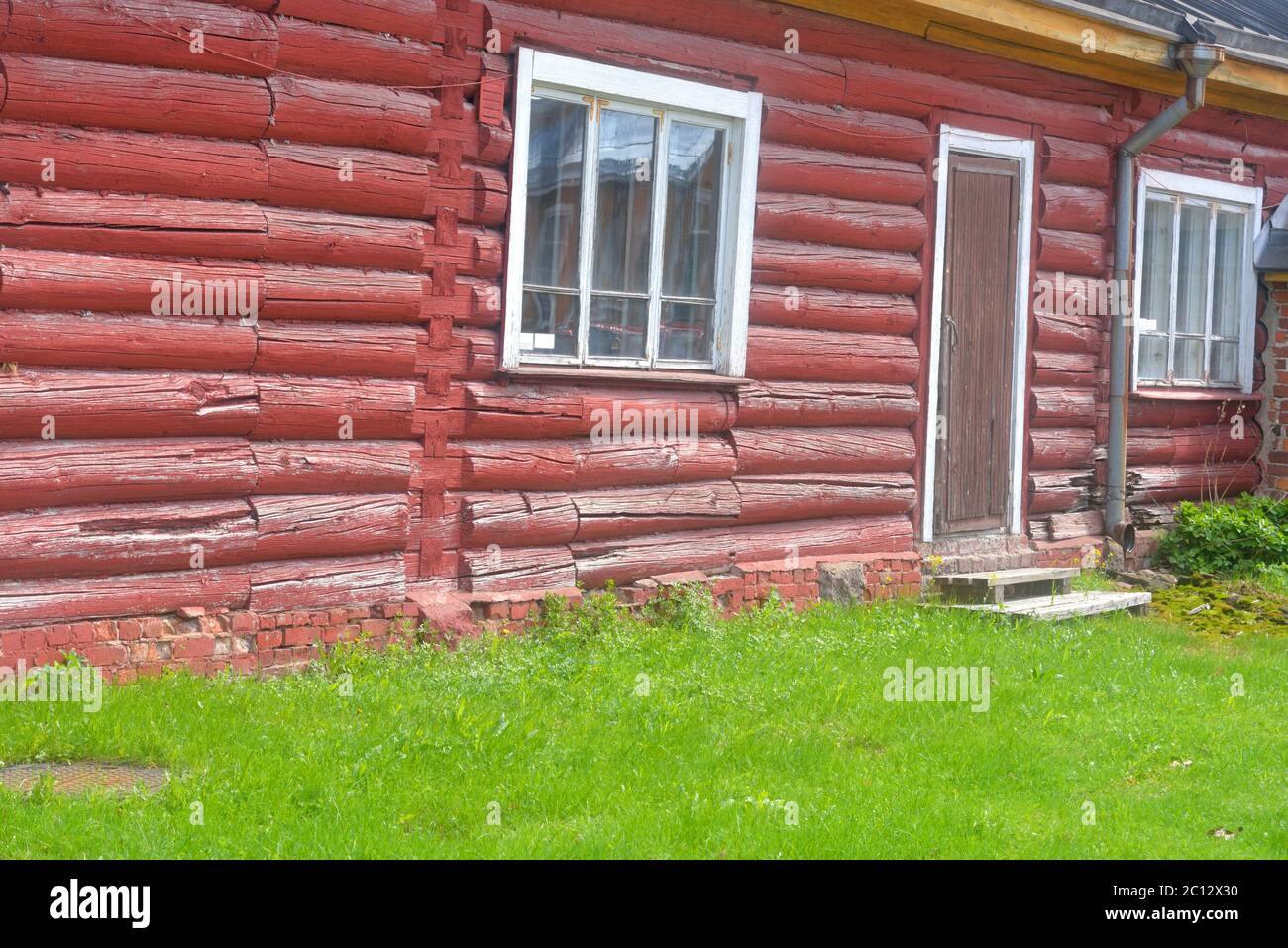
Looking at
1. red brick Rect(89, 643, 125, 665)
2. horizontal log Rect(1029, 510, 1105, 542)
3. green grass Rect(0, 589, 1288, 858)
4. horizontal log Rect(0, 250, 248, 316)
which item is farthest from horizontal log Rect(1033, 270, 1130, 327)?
red brick Rect(89, 643, 125, 665)

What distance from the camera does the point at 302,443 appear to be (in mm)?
6621

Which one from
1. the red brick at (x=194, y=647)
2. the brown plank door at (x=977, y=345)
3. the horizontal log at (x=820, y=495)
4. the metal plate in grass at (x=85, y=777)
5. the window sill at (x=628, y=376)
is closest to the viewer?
the metal plate in grass at (x=85, y=777)

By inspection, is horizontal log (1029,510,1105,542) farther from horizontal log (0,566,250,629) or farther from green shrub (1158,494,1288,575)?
horizontal log (0,566,250,629)

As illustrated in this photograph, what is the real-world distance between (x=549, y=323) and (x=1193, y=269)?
646 centimetres

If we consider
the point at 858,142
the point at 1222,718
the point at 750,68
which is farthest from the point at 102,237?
the point at 1222,718

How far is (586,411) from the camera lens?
7.50 meters

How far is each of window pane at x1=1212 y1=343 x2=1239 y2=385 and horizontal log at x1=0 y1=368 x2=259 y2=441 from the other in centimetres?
853

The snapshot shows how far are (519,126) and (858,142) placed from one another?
252 centimetres

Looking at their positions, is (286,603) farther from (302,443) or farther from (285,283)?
(285,283)

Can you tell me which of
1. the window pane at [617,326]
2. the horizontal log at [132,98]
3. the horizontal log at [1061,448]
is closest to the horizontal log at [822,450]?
the window pane at [617,326]

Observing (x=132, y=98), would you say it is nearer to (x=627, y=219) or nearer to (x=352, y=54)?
(x=352, y=54)

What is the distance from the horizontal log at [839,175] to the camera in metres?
8.29

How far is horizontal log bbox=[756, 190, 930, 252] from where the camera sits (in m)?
8.31

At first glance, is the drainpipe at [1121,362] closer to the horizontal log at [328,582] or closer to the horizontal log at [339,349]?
the horizontal log at [339,349]
